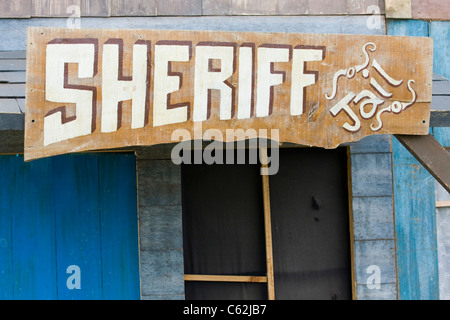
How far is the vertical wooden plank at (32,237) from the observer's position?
5402 mm

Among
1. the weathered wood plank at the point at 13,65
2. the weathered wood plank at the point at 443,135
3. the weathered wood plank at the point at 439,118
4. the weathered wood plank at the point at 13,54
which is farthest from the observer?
the weathered wood plank at the point at 443,135

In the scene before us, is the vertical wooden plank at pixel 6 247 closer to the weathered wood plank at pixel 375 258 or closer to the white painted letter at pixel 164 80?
the white painted letter at pixel 164 80

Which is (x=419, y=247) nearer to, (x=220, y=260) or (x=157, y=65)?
(x=220, y=260)

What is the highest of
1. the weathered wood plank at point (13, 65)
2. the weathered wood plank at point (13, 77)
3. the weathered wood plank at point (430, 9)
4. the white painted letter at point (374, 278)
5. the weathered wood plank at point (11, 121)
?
the weathered wood plank at point (430, 9)

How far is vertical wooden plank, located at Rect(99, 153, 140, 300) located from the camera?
18.0 ft

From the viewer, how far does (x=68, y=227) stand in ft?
17.9

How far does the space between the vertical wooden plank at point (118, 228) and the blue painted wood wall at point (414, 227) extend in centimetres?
288

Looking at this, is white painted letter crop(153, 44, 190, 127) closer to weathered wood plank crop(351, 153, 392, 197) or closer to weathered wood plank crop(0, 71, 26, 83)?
weathered wood plank crop(0, 71, 26, 83)

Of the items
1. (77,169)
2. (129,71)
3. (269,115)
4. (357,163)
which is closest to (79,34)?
(129,71)

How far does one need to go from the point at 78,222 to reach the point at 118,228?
1.40ft

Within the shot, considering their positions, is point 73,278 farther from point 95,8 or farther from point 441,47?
point 441,47

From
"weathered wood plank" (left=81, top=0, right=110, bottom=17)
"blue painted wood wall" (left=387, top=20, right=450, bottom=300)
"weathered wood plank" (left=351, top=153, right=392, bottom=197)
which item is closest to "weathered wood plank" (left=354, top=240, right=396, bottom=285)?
"blue painted wood wall" (left=387, top=20, right=450, bottom=300)

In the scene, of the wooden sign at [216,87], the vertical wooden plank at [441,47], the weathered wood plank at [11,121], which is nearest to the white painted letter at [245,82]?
the wooden sign at [216,87]

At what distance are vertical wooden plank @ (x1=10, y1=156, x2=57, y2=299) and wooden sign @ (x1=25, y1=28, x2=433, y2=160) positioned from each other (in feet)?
5.61
